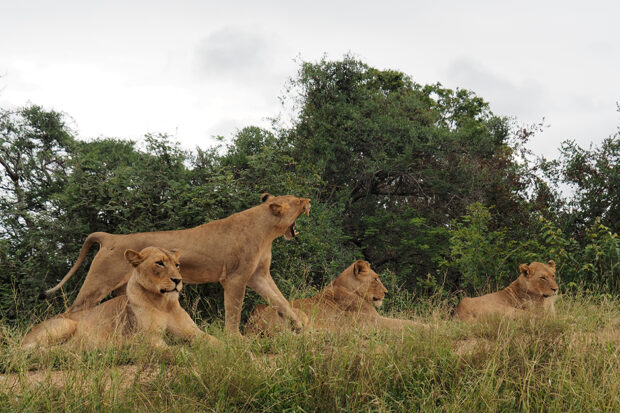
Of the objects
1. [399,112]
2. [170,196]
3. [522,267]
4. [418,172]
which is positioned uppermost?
[399,112]

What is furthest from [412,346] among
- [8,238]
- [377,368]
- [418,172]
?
[418,172]

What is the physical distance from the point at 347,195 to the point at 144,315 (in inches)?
470

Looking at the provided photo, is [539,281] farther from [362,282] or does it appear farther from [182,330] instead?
[182,330]

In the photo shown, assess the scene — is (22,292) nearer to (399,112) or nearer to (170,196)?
(170,196)

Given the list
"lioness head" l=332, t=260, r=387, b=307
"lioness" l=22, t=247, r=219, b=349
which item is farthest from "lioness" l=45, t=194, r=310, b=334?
"lioness head" l=332, t=260, r=387, b=307

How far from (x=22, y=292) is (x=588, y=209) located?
41.0 feet

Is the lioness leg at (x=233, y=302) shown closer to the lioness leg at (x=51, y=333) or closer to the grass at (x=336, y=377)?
the grass at (x=336, y=377)

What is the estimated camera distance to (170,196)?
9.59m

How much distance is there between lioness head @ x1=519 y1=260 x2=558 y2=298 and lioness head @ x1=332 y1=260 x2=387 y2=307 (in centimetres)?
216

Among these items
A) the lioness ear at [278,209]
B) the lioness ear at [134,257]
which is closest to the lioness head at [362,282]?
the lioness ear at [278,209]

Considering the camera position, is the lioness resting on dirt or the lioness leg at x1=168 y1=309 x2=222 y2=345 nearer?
the lioness leg at x1=168 y1=309 x2=222 y2=345

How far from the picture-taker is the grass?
4.08m

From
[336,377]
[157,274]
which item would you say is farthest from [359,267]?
[336,377]

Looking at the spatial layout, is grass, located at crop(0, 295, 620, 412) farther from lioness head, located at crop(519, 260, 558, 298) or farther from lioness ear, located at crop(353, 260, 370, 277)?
lioness head, located at crop(519, 260, 558, 298)
